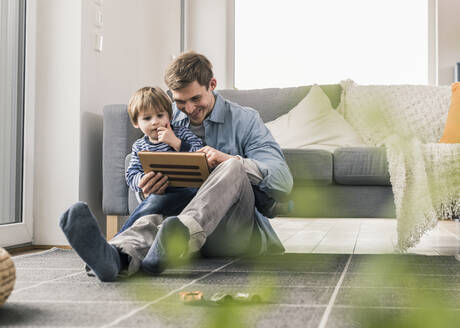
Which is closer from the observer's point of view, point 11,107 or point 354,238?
point 11,107

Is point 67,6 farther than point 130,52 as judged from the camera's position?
No

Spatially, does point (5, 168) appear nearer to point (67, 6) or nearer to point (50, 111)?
point (50, 111)

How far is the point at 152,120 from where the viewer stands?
5.81ft

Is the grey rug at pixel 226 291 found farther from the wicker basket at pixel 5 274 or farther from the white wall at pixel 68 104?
the white wall at pixel 68 104

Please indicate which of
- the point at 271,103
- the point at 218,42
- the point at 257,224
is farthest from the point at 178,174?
the point at 218,42

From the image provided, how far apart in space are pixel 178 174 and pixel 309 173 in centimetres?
100

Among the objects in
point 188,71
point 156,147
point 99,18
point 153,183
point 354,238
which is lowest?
point 354,238

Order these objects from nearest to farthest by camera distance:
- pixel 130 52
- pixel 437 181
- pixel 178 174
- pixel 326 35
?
pixel 326 35, pixel 178 174, pixel 437 181, pixel 130 52

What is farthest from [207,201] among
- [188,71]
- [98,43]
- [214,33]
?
[214,33]

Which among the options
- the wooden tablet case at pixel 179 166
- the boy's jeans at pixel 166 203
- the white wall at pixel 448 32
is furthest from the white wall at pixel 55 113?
the white wall at pixel 448 32

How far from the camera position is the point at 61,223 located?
116 cm

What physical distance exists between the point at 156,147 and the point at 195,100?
7.9 inches

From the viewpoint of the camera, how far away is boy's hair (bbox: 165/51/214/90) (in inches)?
69.6

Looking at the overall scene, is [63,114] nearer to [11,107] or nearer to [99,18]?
[11,107]
